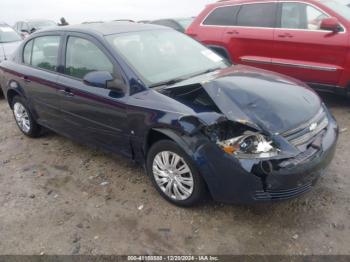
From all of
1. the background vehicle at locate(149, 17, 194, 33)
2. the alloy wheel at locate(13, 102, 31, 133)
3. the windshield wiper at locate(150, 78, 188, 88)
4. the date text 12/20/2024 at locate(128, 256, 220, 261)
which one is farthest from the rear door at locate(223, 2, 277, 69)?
the background vehicle at locate(149, 17, 194, 33)

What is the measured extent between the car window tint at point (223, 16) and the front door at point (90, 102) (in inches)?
127

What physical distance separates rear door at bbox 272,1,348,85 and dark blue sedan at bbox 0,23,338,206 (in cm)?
187

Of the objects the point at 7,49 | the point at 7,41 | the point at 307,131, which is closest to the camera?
the point at 307,131

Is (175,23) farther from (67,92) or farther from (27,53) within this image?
(67,92)

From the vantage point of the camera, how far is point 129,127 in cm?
330

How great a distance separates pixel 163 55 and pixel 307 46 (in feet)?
8.75

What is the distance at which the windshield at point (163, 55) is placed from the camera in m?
3.40

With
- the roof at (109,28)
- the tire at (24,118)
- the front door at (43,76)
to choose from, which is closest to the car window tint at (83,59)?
the roof at (109,28)

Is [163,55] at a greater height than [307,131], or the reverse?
[163,55]

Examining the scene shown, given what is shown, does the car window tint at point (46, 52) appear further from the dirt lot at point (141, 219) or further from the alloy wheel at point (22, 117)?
the dirt lot at point (141, 219)

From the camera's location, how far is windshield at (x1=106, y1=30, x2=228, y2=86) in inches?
134

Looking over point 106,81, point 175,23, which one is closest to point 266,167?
point 106,81

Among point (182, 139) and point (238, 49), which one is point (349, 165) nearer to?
point (182, 139)

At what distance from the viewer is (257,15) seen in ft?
19.1
